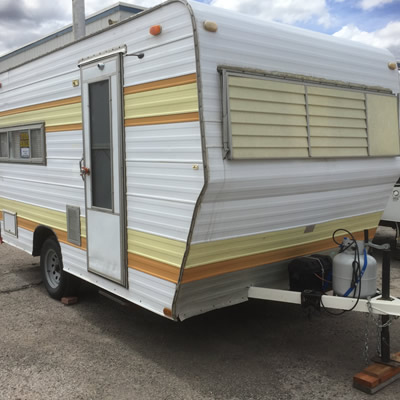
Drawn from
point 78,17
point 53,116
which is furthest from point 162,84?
point 78,17

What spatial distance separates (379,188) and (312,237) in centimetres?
96

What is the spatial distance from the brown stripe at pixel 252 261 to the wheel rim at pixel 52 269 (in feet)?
9.07

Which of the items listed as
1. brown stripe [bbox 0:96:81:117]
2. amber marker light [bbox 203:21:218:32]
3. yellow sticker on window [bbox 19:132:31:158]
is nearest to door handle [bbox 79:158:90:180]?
brown stripe [bbox 0:96:81:117]

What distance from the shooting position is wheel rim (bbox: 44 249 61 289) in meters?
5.98

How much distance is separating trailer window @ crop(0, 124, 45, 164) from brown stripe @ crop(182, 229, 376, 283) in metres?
2.88

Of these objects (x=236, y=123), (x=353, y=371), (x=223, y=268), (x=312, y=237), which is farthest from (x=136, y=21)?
(x=353, y=371)

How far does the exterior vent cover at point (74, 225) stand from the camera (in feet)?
16.6

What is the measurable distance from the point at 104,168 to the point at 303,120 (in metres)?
1.88

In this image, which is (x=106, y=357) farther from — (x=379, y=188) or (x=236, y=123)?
(x=379, y=188)

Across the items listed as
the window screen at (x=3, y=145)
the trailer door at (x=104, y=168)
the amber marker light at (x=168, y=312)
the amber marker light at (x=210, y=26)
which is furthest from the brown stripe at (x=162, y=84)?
the window screen at (x=3, y=145)

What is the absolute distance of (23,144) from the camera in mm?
6211

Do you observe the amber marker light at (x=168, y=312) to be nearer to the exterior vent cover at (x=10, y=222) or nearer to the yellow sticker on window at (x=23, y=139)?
the yellow sticker on window at (x=23, y=139)

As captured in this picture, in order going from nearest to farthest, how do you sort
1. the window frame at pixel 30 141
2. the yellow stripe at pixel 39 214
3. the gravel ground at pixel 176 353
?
the gravel ground at pixel 176 353, the yellow stripe at pixel 39 214, the window frame at pixel 30 141

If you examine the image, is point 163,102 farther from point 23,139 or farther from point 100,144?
point 23,139
